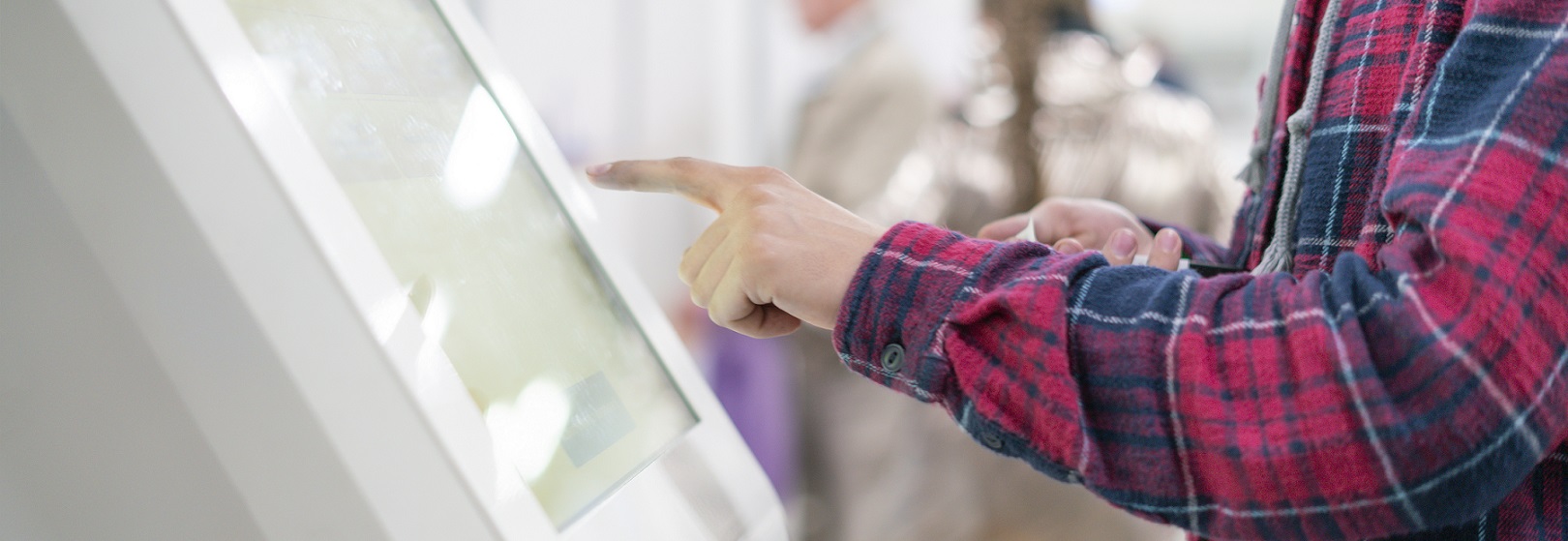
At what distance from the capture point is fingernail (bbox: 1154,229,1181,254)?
2.06ft

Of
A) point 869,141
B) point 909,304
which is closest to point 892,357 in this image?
point 909,304

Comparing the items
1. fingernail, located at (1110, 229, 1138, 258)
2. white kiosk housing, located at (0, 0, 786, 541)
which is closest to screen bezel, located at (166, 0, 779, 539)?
white kiosk housing, located at (0, 0, 786, 541)

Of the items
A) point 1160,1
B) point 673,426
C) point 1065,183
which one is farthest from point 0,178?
point 1160,1

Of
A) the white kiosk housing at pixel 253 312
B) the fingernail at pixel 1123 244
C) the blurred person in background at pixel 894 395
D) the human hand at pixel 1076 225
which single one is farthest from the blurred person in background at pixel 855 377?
the white kiosk housing at pixel 253 312

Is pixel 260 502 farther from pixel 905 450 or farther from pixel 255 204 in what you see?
pixel 905 450

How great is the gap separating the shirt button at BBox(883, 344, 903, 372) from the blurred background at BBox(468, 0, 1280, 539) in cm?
116

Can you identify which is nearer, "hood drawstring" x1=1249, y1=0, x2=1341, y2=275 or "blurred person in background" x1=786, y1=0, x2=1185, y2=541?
"hood drawstring" x1=1249, y1=0, x2=1341, y2=275

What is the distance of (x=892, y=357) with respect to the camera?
52 centimetres

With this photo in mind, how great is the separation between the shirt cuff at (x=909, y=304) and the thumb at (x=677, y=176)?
0.11 metres

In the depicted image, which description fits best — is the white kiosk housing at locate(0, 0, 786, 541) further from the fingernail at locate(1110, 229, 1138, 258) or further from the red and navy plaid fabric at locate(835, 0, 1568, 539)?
the fingernail at locate(1110, 229, 1138, 258)

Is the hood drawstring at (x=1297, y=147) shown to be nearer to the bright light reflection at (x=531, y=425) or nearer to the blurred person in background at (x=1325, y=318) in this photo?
the blurred person in background at (x=1325, y=318)

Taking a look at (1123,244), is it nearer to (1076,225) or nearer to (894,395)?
(1076,225)

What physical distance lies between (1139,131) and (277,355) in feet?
5.03

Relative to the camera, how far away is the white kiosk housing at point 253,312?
39cm
